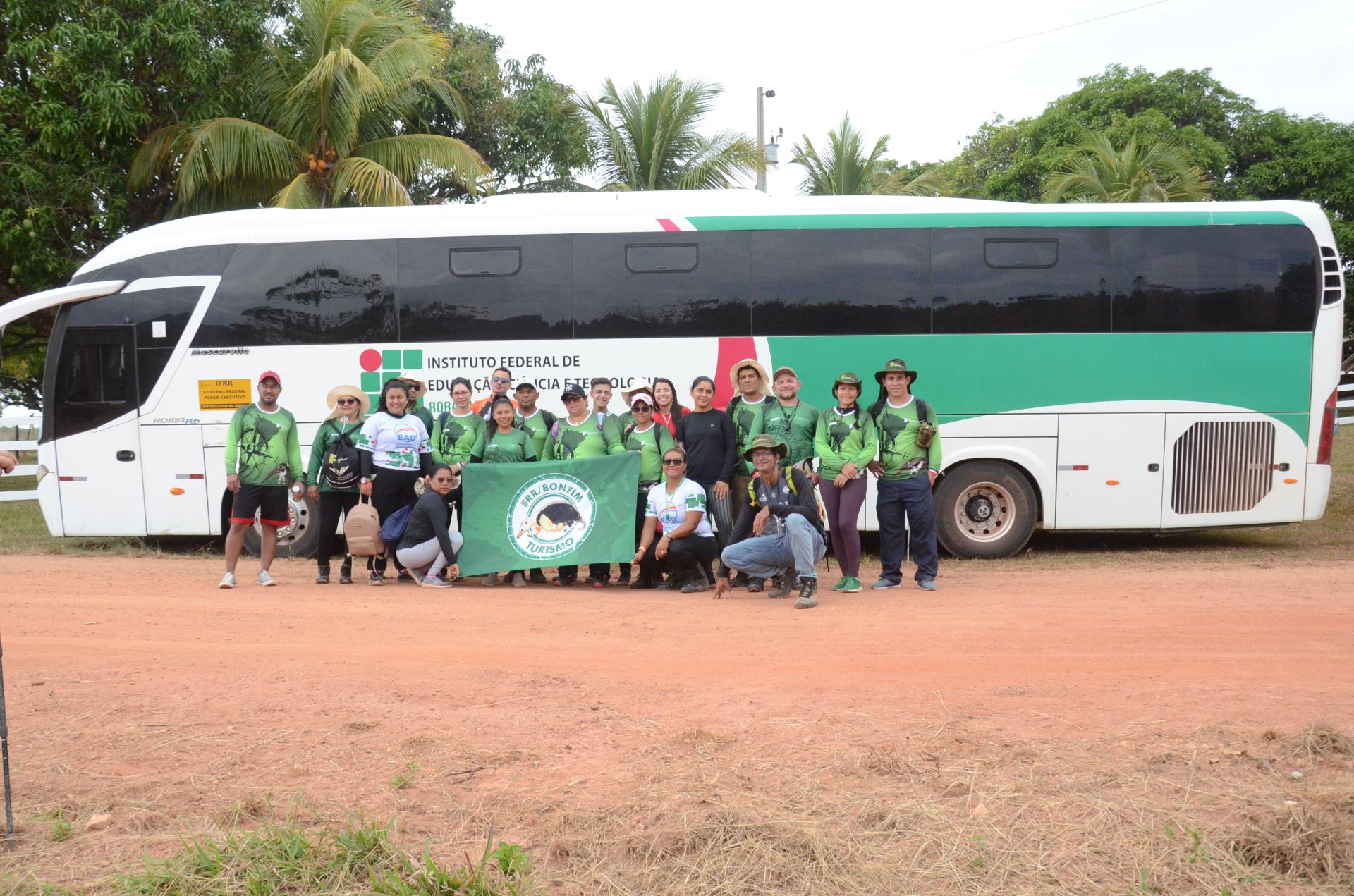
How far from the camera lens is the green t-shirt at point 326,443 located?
898cm

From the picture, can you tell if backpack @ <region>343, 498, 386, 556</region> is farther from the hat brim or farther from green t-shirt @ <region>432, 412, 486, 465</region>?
the hat brim

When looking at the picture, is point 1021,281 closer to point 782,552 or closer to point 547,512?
point 782,552

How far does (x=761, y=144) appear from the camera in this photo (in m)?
21.9

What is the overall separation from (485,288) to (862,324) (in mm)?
3650

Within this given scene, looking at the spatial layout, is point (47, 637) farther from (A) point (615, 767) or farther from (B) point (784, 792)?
(B) point (784, 792)

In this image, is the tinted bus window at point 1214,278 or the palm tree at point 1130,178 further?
the palm tree at point 1130,178

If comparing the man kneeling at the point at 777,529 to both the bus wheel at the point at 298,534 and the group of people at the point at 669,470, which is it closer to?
the group of people at the point at 669,470

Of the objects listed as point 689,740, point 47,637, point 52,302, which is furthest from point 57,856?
point 52,302

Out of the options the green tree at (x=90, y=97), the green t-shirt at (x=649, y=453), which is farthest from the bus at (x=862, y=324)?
the green tree at (x=90, y=97)

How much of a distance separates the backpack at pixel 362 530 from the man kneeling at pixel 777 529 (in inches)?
113

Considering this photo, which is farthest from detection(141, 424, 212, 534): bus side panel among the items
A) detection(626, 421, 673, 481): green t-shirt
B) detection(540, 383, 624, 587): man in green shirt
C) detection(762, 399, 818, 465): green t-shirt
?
detection(762, 399, 818, 465): green t-shirt

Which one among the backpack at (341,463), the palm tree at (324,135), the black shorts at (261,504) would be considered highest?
the palm tree at (324,135)

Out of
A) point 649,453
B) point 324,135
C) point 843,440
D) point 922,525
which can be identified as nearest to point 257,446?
point 649,453

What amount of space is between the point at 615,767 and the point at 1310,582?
6.52 m
